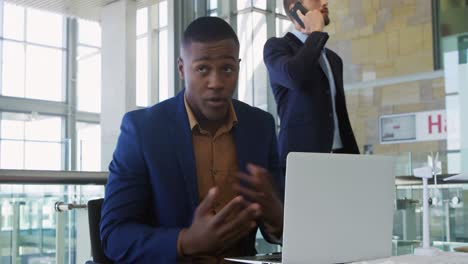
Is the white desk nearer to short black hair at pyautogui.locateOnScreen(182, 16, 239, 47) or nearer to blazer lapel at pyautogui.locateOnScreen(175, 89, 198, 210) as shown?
blazer lapel at pyautogui.locateOnScreen(175, 89, 198, 210)

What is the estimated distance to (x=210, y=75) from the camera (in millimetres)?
1442

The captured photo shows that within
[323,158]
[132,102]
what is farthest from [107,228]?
[132,102]

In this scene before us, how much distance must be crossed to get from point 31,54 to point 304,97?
13402mm

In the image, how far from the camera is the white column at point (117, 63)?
7.15 meters

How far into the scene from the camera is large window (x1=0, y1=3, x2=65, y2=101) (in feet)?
46.8

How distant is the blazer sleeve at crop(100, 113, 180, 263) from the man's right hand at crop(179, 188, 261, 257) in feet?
0.15

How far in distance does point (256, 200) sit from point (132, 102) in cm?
598

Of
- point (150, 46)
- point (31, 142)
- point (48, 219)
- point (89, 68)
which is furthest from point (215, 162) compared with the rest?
point (89, 68)

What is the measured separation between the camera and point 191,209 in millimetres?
1436

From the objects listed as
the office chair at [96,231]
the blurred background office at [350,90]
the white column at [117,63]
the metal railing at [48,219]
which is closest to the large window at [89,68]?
the blurred background office at [350,90]

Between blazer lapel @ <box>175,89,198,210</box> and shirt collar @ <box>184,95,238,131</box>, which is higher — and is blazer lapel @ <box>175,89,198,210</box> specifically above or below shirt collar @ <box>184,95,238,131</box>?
below

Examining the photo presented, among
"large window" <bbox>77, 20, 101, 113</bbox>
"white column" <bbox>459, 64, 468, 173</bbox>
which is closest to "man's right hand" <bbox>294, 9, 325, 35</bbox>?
"white column" <bbox>459, 64, 468, 173</bbox>

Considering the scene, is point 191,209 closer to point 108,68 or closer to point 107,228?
point 107,228

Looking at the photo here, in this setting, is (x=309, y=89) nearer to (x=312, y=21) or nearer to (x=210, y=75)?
(x=312, y=21)
